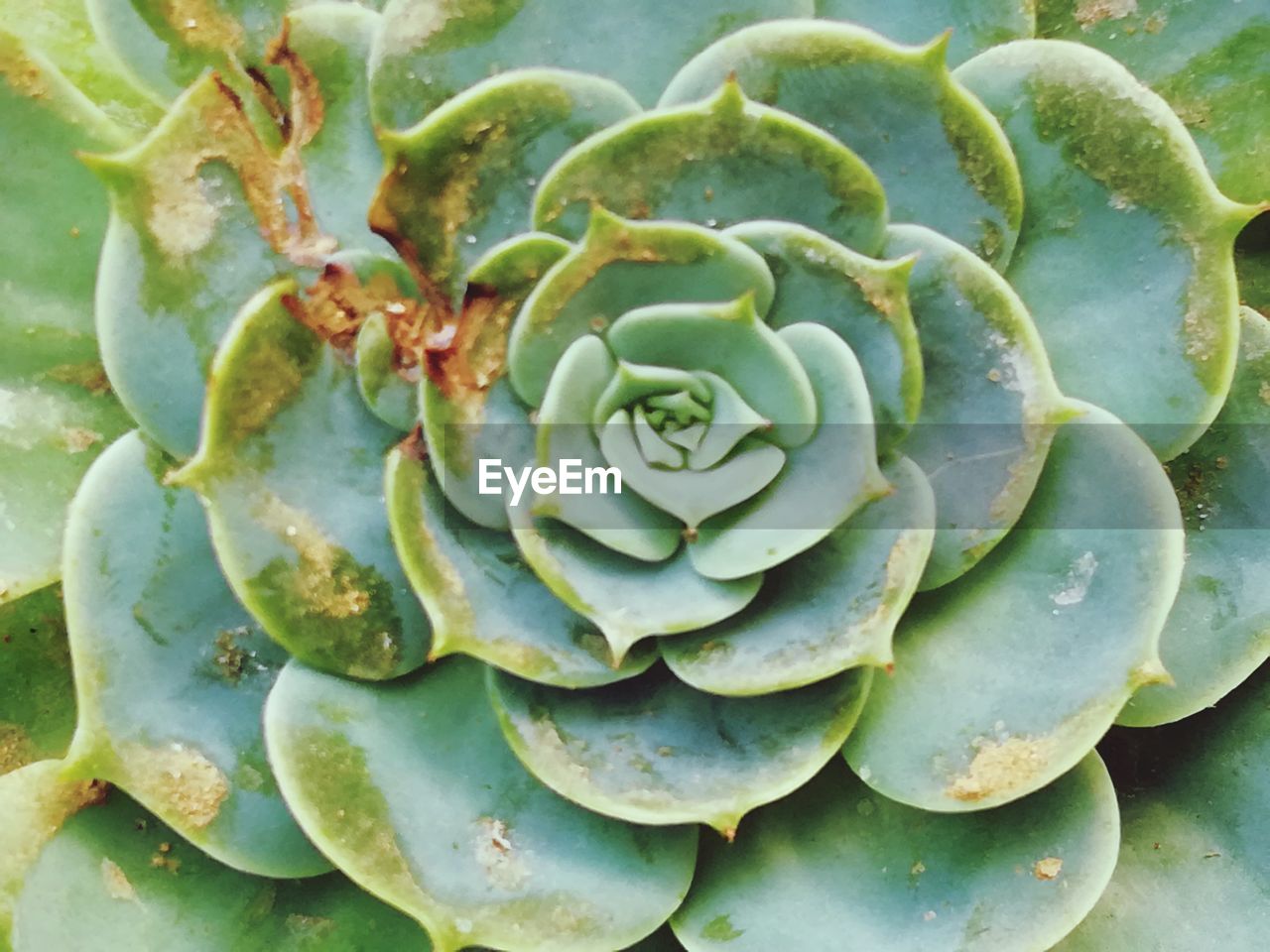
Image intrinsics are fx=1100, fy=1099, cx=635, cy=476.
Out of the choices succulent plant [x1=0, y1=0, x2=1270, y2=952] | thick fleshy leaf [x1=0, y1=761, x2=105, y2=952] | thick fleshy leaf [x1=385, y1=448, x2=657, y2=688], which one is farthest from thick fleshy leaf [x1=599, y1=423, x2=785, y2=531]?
thick fleshy leaf [x1=0, y1=761, x2=105, y2=952]

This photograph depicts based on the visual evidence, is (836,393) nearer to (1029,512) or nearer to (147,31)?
(1029,512)

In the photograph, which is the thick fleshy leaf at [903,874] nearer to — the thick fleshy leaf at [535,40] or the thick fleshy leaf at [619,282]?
the thick fleshy leaf at [619,282]

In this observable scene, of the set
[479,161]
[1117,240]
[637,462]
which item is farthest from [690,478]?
[1117,240]

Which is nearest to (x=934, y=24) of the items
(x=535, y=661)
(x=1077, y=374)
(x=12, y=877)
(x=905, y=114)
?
(x=905, y=114)

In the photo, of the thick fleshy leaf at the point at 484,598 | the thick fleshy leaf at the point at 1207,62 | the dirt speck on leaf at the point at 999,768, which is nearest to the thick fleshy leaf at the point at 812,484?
the thick fleshy leaf at the point at 484,598

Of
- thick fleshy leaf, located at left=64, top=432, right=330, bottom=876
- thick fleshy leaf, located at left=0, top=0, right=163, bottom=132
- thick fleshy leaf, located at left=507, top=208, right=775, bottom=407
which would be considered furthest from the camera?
thick fleshy leaf, located at left=0, top=0, right=163, bottom=132

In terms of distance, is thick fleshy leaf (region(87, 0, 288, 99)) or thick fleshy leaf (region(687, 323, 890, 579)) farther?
thick fleshy leaf (region(87, 0, 288, 99))

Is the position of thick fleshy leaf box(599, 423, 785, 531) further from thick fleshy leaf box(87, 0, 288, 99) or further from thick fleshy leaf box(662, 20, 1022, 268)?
thick fleshy leaf box(87, 0, 288, 99)
